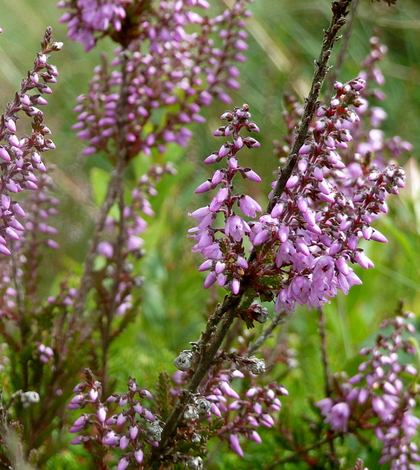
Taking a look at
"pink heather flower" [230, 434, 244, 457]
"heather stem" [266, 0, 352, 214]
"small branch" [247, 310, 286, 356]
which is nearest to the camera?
"heather stem" [266, 0, 352, 214]

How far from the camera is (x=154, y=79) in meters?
1.27

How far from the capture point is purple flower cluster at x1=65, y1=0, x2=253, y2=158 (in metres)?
1.19

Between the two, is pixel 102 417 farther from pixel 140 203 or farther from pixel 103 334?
pixel 140 203

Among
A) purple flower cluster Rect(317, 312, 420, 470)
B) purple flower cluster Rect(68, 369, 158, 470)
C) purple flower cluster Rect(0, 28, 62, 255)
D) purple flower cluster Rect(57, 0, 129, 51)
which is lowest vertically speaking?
purple flower cluster Rect(68, 369, 158, 470)

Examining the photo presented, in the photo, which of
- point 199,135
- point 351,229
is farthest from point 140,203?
point 199,135

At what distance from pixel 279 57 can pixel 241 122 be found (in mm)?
2280

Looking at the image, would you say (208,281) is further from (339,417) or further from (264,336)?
(339,417)

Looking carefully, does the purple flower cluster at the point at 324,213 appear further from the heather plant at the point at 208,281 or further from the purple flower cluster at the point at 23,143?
the purple flower cluster at the point at 23,143

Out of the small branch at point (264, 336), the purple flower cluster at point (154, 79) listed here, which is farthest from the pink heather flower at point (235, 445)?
the purple flower cluster at point (154, 79)

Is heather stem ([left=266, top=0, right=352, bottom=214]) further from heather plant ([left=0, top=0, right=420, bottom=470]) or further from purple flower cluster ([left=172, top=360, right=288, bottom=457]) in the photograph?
purple flower cluster ([left=172, top=360, right=288, bottom=457])

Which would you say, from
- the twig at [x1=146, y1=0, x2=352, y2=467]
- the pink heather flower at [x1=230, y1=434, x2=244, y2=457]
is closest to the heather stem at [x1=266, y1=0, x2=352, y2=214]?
the twig at [x1=146, y1=0, x2=352, y2=467]

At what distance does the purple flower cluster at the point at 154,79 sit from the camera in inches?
46.7

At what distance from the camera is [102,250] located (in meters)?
1.48

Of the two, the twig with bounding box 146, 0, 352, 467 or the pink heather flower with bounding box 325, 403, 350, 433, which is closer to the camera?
the twig with bounding box 146, 0, 352, 467
